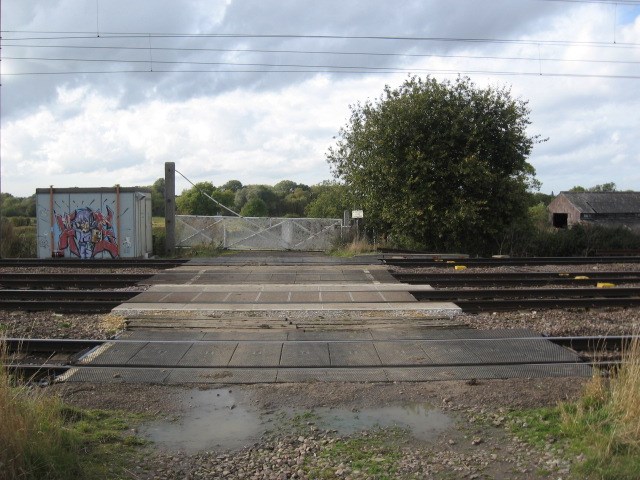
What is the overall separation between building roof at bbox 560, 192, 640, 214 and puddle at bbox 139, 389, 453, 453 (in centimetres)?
4762

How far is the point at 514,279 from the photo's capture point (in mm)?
16297

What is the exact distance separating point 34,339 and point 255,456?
17.8 feet

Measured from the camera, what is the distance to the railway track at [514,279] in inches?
634

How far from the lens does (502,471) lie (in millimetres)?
5188

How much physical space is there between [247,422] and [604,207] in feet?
164

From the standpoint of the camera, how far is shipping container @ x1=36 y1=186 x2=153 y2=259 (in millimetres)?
24859

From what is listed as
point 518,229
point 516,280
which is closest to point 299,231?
point 518,229

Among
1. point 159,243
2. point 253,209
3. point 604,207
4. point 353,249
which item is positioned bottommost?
point 353,249

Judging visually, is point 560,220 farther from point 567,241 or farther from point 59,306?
point 59,306

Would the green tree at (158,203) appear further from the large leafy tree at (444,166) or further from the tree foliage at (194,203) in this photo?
the large leafy tree at (444,166)

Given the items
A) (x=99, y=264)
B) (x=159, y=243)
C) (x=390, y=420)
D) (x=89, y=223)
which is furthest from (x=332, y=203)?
(x=390, y=420)

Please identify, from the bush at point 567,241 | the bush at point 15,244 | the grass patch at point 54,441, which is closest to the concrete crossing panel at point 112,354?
the grass patch at point 54,441

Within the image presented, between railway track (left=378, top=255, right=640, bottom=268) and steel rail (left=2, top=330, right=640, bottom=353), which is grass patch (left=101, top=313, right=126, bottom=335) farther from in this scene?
railway track (left=378, top=255, right=640, bottom=268)

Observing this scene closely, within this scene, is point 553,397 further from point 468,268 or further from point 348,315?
point 468,268
